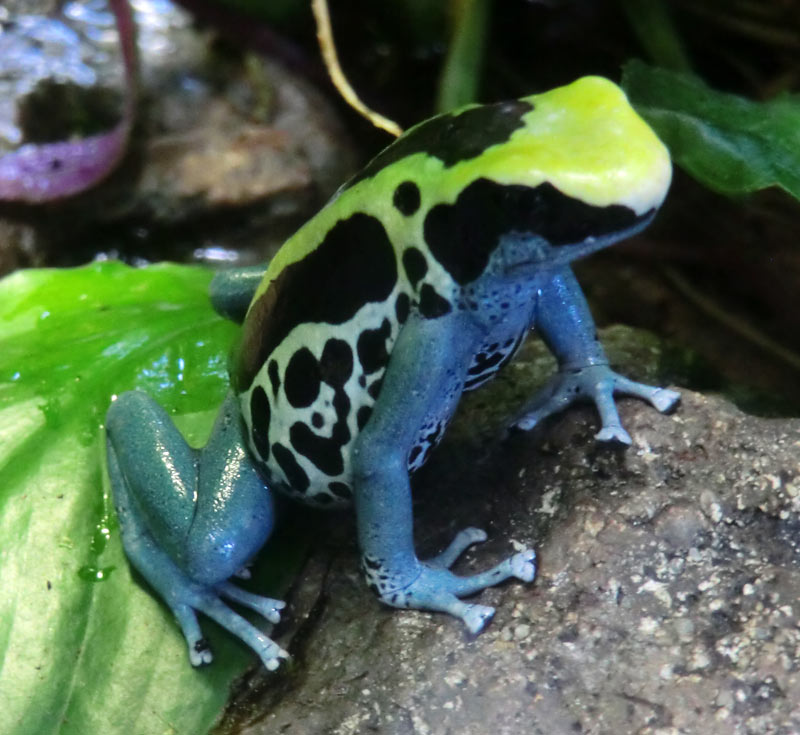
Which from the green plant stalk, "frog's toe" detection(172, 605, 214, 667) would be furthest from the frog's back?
the green plant stalk

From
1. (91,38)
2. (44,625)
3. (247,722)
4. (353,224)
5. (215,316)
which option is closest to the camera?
(353,224)

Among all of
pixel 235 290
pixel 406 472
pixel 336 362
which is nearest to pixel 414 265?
pixel 336 362

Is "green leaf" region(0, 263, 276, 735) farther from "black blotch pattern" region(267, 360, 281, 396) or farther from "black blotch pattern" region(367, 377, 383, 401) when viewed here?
"black blotch pattern" region(367, 377, 383, 401)

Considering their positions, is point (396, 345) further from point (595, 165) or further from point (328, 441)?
point (595, 165)

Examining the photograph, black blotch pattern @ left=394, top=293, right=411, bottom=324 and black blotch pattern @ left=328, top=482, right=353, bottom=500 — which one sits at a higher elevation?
black blotch pattern @ left=394, top=293, right=411, bottom=324

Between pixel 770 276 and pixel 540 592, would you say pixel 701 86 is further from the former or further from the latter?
pixel 540 592

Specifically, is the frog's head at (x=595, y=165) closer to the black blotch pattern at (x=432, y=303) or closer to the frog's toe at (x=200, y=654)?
the black blotch pattern at (x=432, y=303)

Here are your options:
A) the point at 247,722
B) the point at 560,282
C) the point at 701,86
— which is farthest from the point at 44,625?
the point at 701,86
